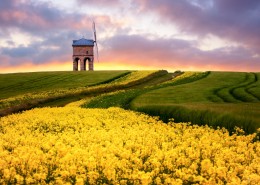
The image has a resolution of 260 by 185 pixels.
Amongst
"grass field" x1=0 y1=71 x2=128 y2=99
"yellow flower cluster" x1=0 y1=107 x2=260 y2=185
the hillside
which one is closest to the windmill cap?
"grass field" x1=0 y1=71 x2=128 y2=99

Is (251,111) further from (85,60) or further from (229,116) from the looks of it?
(85,60)

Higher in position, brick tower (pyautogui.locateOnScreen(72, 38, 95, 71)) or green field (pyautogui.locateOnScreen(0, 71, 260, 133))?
brick tower (pyautogui.locateOnScreen(72, 38, 95, 71))

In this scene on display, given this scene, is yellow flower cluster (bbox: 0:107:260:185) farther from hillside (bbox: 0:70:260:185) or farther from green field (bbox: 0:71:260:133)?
green field (bbox: 0:71:260:133)

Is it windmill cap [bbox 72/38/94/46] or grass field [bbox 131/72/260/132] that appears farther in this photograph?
windmill cap [bbox 72/38/94/46]

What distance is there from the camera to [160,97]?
150ft

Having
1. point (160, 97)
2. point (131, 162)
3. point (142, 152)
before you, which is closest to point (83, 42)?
point (160, 97)

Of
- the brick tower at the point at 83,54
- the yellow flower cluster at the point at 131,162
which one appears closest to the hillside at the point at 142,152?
the yellow flower cluster at the point at 131,162

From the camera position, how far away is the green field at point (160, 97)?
27.1 m

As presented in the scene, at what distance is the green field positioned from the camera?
27.1 m

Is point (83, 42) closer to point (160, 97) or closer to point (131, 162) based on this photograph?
point (160, 97)

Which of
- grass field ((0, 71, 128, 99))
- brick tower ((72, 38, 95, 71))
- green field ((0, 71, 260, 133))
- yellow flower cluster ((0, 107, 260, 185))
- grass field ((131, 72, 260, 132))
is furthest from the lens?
brick tower ((72, 38, 95, 71))

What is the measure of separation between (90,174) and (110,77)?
73.3 meters

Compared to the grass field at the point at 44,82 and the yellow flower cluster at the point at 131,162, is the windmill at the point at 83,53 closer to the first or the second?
the grass field at the point at 44,82

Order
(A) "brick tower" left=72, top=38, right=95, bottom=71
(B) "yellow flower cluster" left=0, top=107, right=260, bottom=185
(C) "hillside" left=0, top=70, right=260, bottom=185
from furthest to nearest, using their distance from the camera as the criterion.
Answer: (A) "brick tower" left=72, top=38, right=95, bottom=71
(C) "hillside" left=0, top=70, right=260, bottom=185
(B) "yellow flower cluster" left=0, top=107, right=260, bottom=185
